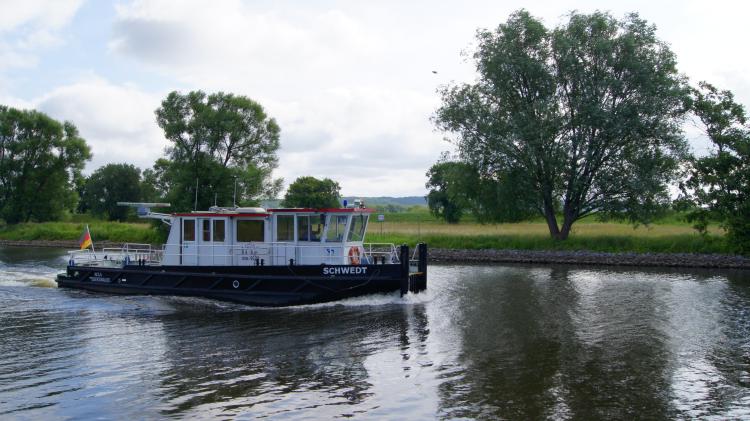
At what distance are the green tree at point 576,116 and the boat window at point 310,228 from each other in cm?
2047

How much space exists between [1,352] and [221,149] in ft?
134

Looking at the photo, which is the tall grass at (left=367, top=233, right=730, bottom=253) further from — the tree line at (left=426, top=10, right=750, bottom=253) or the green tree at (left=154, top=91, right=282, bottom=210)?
the green tree at (left=154, top=91, right=282, bottom=210)

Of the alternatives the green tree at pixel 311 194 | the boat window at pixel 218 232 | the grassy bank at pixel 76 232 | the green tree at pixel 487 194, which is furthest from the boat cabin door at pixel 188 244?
the green tree at pixel 311 194

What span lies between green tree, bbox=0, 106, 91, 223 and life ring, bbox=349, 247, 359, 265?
53628 millimetres

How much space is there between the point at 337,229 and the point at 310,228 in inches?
37.5

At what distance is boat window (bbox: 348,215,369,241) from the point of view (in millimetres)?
22844

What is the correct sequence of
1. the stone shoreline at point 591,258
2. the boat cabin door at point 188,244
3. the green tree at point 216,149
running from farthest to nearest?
the green tree at point 216,149
the stone shoreline at point 591,258
the boat cabin door at point 188,244

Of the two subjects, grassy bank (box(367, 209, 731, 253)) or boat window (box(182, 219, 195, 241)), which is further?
grassy bank (box(367, 209, 731, 253))

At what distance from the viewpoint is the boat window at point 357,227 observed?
22.8 meters

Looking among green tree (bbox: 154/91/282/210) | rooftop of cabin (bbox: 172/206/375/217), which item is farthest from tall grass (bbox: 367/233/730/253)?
rooftop of cabin (bbox: 172/206/375/217)

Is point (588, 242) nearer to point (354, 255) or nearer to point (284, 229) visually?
point (354, 255)

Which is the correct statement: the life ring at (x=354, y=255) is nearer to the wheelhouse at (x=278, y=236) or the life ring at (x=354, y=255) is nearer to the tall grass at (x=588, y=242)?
the wheelhouse at (x=278, y=236)

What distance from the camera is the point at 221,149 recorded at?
54.7 metres

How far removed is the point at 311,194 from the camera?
87875 millimetres
